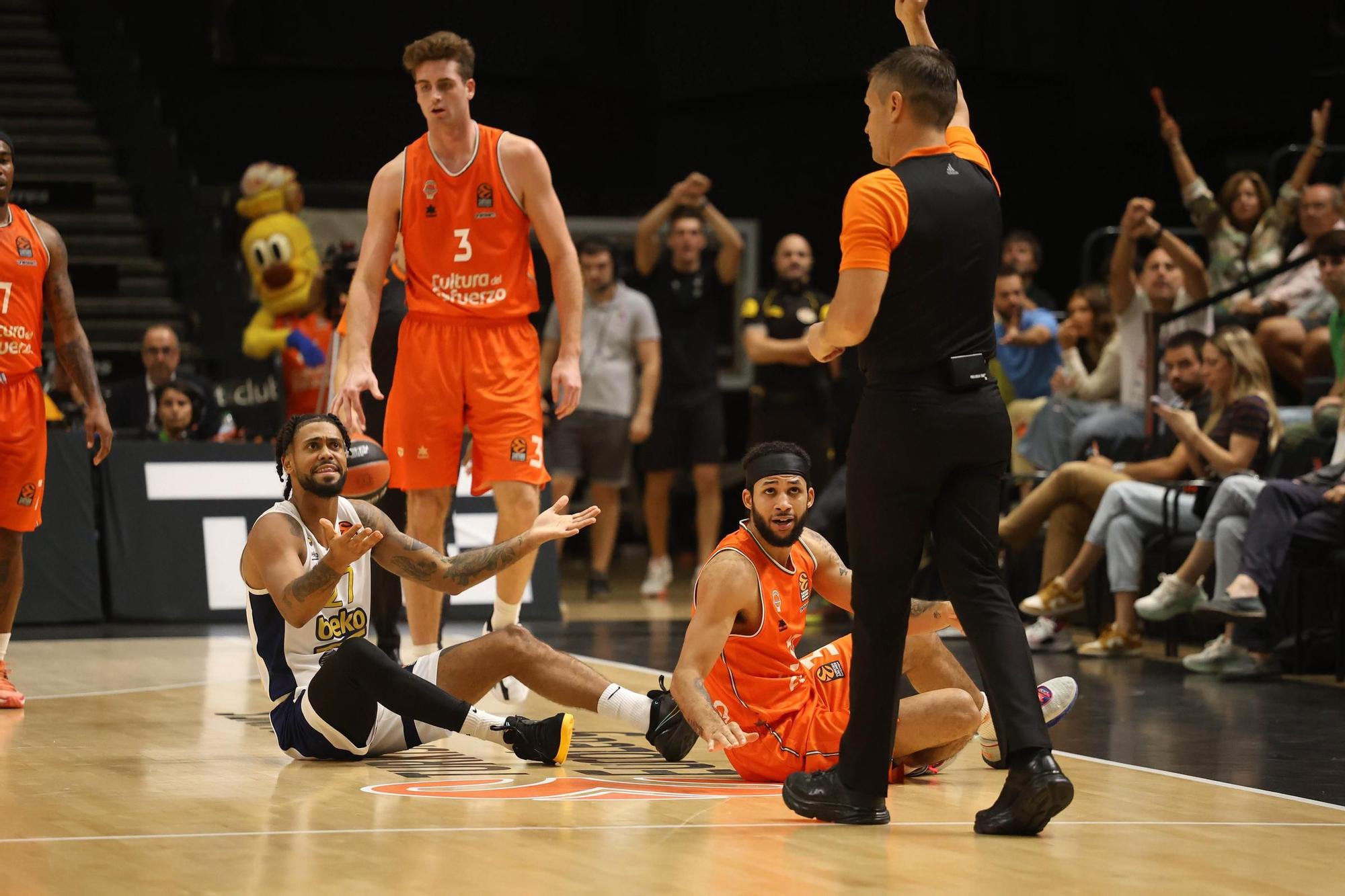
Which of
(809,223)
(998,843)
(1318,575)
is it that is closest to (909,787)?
(998,843)

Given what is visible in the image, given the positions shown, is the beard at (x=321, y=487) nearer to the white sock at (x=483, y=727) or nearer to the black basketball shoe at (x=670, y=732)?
the white sock at (x=483, y=727)

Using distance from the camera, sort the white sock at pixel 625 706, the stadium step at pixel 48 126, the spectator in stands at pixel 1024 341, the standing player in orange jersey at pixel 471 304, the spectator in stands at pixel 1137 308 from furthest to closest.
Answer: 1. the stadium step at pixel 48 126
2. the spectator in stands at pixel 1024 341
3. the spectator in stands at pixel 1137 308
4. the standing player in orange jersey at pixel 471 304
5. the white sock at pixel 625 706

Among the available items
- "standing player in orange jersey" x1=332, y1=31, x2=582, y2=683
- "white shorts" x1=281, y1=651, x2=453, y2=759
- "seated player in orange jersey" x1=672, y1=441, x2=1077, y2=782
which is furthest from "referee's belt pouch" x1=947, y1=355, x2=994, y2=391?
"standing player in orange jersey" x1=332, y1=31, x2=582, y2=683

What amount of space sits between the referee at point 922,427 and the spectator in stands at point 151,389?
21.8 ft

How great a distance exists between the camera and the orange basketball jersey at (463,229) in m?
6.34

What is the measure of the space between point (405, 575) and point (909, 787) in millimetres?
1617

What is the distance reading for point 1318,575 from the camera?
792 cm

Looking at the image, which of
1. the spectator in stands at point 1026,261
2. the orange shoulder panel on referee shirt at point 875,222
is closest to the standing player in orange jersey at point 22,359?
the orange shoulder panel on referee shirt at point 875,222

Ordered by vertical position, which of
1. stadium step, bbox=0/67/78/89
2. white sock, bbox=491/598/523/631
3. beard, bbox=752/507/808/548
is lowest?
white sock, bbox=491/598/523/631

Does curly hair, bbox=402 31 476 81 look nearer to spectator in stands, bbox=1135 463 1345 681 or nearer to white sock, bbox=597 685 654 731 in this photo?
white sock, bbox=597 685 654 731

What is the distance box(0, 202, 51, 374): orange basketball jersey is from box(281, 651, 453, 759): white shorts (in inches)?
83.8

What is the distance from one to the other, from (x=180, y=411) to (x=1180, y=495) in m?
5.23

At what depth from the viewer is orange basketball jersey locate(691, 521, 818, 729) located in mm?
4934

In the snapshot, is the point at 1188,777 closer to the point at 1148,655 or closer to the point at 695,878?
the point at 695,878
